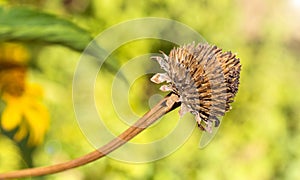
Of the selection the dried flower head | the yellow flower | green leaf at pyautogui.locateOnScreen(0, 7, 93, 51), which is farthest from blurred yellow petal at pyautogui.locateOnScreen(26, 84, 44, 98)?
the dried flower head

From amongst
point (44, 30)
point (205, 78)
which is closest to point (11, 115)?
point (44, 30)

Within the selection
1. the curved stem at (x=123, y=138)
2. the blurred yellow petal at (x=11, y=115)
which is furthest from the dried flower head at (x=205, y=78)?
the blurred yellow petal at (x=11, y=115)

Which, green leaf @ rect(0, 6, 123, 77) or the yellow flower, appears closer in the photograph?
green leaf @ rect(0, 6, 123, 77)

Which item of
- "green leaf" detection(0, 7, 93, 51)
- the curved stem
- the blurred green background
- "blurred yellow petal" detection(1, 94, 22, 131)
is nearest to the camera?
the curved stem

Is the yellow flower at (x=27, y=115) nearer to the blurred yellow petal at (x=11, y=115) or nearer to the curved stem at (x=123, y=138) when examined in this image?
the blurred yellow petal at (x=11, y=115)

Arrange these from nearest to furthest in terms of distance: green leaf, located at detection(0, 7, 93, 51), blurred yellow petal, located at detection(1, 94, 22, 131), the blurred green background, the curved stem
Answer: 1. the curved stem
2. green leaf, located at detection(0, 7, 93, 51)
3. blurred yellow petal, located at detection(1, 94, 22, 131)
4. the blurred green background

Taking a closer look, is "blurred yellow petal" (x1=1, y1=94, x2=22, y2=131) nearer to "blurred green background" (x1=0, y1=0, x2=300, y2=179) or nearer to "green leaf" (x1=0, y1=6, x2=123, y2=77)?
"blurred green background" (x1=0, y1=0, x2=300, y2=179)
